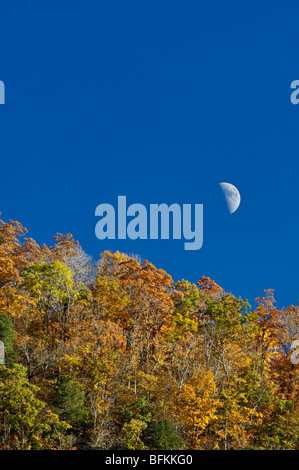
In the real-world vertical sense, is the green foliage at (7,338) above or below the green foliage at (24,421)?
above

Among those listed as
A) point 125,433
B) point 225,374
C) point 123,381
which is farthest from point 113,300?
point 125,433

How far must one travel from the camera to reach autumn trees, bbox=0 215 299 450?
28969 millimetres

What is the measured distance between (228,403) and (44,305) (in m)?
17.9

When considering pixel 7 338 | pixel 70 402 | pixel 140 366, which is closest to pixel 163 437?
pixel 70 402

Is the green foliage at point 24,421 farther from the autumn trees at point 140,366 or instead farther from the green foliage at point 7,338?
the green foliage at point 7,338

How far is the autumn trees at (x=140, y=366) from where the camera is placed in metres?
29.0

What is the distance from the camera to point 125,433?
1161 inches

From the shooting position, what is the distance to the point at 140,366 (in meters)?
38.8

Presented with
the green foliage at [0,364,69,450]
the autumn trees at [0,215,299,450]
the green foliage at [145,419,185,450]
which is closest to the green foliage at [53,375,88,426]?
the autumn trees at [0,215,299,450]

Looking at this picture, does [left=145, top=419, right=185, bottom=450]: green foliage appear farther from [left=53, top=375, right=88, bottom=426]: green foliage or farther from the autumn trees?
[left=53, top=375, right=88, bottom=426]: green foliage

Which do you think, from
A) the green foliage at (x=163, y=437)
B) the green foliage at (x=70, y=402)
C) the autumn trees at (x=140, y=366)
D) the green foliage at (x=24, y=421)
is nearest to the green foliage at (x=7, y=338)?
the autumn trees at (x=140, y=366)

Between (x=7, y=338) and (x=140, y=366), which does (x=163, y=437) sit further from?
(x=7, y=338)

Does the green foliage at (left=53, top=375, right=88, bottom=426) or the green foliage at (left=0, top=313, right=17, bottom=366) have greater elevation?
the green foliage at (left=0, top=313, right=17, bottom=366)
